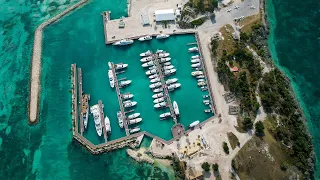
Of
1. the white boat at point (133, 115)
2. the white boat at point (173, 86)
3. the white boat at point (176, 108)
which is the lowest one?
the white boat at point (133, 115)

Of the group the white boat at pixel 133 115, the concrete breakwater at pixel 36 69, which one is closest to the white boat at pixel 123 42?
the concrete breakwater at pixel 36 69

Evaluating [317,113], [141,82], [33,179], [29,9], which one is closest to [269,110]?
[317,113]

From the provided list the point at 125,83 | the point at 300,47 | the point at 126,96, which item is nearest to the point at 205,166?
the point at 126,96

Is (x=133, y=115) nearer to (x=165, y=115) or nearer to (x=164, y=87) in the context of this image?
(x=165, y=115)

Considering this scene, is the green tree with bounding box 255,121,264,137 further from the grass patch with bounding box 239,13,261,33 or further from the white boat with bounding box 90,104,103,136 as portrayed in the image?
the white boat with bounding box 90,104,103,136

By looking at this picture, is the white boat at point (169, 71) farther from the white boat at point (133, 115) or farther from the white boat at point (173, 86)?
the white boat at point (133, 115)

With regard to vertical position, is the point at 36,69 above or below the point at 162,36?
below

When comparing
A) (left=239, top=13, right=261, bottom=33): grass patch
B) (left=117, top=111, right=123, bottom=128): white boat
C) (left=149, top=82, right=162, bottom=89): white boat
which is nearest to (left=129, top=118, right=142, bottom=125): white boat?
(left=117, top=111, right=123, bottom=128): white boat
